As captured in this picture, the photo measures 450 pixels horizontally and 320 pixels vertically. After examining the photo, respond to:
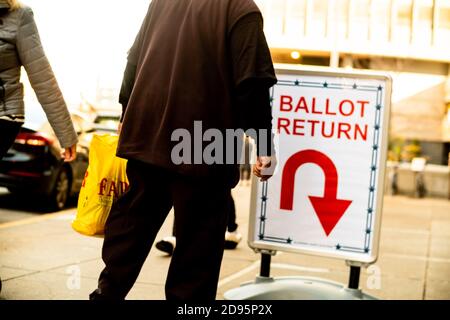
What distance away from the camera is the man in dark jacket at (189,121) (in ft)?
9.81

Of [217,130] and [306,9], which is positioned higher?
[306,9]

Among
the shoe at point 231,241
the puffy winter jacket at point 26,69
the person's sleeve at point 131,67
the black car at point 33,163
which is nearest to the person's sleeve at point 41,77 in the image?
the puffy winter jacket at point 26,69

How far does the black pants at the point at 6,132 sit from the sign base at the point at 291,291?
1.75 m

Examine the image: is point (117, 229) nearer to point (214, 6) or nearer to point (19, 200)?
point (214, 6)

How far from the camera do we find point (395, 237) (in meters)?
9.45

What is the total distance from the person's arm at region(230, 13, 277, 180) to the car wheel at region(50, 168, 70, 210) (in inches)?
293

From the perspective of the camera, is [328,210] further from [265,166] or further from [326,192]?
[265,166]

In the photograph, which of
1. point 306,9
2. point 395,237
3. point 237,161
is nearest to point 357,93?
point 237,161

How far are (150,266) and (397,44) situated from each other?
38263mm

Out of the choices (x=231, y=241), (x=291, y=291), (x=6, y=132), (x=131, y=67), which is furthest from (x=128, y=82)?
(x=231, y=241)

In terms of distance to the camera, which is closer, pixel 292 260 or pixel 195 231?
pixel 195 231

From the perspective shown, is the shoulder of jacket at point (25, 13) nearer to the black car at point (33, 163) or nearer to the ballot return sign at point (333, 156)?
the ballot return sign at point (333, 156)

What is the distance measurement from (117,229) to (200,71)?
797 millimetres

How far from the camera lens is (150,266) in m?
5.81
